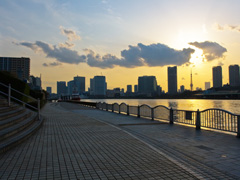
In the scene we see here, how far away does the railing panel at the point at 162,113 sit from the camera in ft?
45.5

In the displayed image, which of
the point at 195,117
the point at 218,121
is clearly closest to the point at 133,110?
the point at 195,117

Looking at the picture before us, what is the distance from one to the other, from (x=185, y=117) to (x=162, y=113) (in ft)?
8.26

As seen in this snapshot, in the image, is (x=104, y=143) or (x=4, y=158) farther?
(x=104, y=143)

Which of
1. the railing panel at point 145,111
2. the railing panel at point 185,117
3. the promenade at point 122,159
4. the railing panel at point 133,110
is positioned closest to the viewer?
the promenade at point 122,159

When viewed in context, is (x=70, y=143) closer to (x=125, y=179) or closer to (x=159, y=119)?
(x=125, y=179)

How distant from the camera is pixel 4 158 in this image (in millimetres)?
5590

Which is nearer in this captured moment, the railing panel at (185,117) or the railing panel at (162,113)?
the railing panel at (185,117)

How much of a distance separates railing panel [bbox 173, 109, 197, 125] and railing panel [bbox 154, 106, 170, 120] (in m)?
0.54

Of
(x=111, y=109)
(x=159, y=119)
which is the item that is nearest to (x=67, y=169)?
(x=159, y=119)

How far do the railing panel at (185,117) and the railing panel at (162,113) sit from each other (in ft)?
1.77

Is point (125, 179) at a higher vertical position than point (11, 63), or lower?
lower

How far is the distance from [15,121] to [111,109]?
17171 mm

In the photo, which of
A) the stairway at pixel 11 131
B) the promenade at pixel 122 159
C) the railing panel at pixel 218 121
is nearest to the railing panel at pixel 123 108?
the railing panel at pixel 218 121

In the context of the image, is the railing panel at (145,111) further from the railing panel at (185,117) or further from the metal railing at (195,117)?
the railing panel at (185,117)
